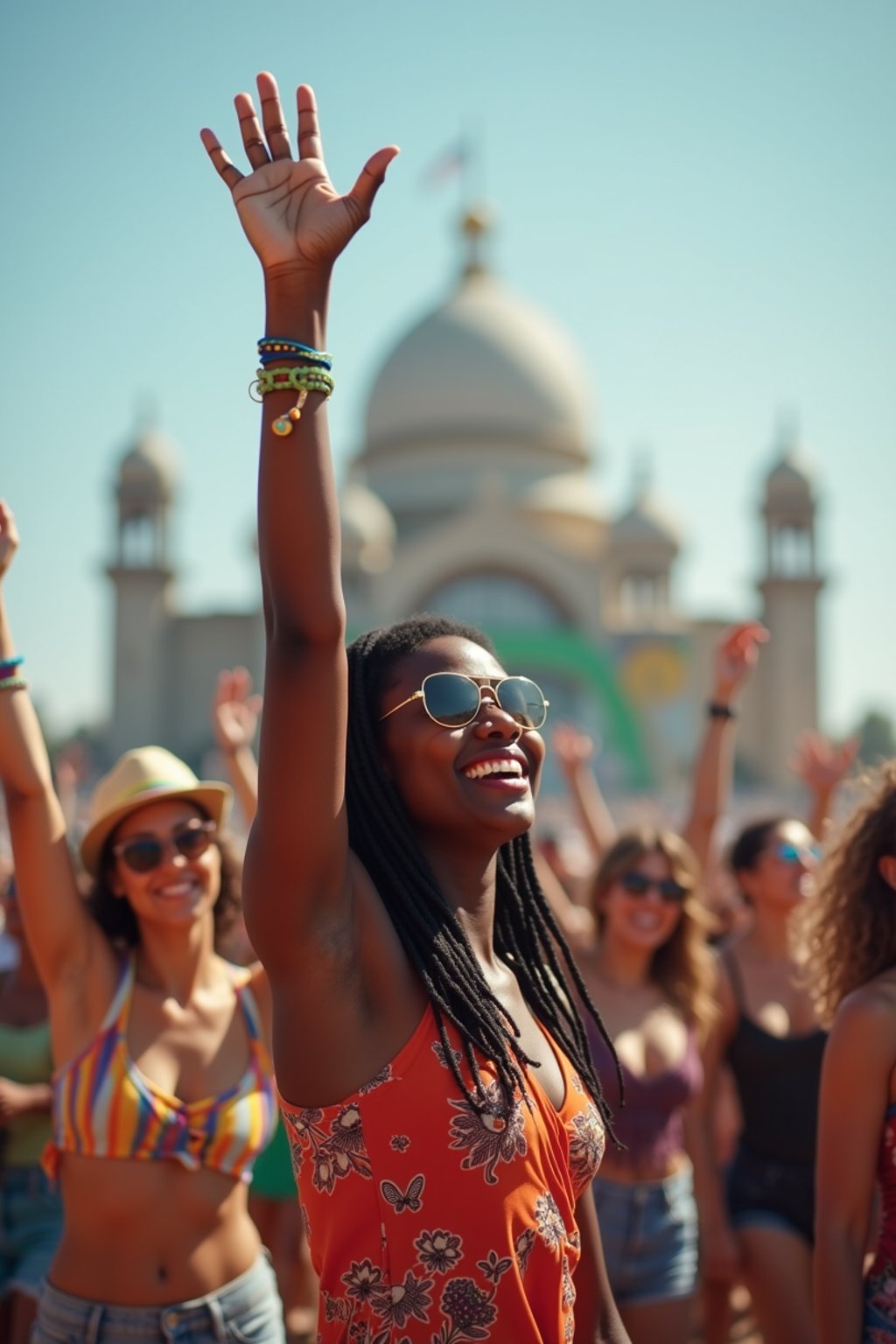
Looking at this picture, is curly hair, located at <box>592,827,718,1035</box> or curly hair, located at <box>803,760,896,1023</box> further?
curly hair, located at <box>592,827,718,1035</box>

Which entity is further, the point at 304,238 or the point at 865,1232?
the point at 865,1232

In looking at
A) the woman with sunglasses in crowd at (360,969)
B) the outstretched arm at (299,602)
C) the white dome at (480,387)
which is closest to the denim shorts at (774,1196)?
the woman with sunglasses in crowd at (360,969)

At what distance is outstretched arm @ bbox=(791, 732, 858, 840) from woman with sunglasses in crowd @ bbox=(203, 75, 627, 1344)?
10.2ft

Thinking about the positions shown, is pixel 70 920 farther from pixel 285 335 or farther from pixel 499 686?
pixel 285 335

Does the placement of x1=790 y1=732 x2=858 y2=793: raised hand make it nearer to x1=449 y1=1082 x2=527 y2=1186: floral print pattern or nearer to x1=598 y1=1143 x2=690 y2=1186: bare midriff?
x1=598 y1=1143 x2=690 y2=1186: bare midriff

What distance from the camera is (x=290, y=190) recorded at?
5.49ft

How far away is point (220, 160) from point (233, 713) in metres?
2.56

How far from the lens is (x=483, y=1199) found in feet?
5.49

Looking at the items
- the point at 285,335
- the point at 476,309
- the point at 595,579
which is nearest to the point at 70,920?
the point at 285,335

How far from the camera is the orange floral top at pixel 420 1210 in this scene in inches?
64.9

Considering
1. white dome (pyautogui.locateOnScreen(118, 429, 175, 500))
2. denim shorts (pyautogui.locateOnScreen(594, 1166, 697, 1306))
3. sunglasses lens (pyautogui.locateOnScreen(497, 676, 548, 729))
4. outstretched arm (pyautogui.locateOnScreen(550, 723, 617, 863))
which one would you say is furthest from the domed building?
sunglasses lens (pyautogui.locateOnScreen(497, 676, 548, 729))

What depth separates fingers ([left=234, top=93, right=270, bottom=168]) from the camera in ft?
5.61

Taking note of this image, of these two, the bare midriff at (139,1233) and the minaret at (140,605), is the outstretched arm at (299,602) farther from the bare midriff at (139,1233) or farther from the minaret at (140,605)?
the minaret at (140,605)

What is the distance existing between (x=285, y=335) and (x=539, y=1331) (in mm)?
1294
